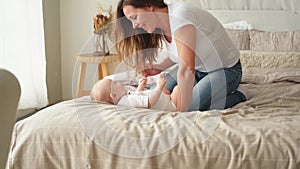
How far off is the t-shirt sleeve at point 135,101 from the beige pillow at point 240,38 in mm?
1426

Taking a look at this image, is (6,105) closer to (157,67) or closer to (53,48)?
(157,67)

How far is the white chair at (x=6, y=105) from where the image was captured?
98 centimetres

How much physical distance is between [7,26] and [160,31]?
59.9 inches

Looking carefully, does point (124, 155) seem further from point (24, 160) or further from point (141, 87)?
point (141, 87)

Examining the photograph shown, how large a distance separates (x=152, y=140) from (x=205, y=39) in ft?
2.28

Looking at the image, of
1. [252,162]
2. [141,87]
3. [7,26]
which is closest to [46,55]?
[7,26]

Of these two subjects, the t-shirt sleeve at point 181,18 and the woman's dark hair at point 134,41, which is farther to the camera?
the woman's dark hair at point 134,41

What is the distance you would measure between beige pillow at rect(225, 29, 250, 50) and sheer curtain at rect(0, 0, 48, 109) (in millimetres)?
1624

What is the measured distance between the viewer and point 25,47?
10.9 ft

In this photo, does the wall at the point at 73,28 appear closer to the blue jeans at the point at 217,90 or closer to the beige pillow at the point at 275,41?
the beige pillow at the point at 275,41

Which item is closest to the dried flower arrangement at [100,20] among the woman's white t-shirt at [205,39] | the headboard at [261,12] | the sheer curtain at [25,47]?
the sheer curtain at [25,47]

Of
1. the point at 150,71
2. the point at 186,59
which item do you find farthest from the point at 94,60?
the point at 186,59

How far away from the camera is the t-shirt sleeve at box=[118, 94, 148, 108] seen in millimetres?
1910

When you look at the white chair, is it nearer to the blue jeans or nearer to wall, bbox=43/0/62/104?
the blue jeans
